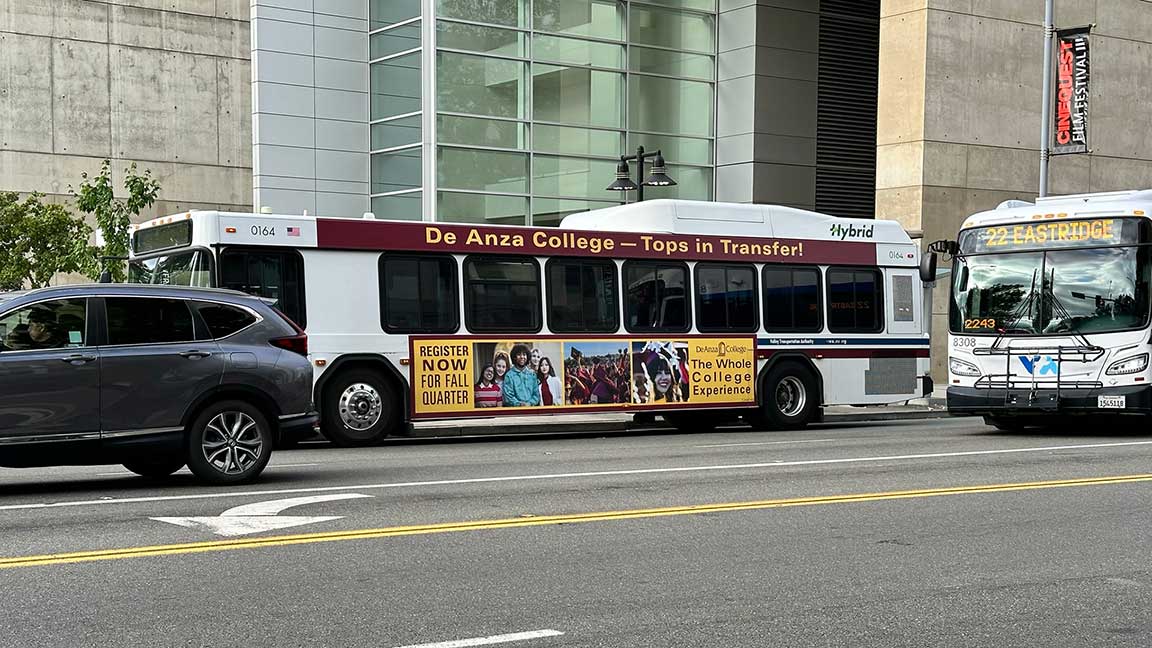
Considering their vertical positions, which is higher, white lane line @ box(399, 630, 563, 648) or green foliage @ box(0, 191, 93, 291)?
green foliage @ box(0, 191, 93, 291)

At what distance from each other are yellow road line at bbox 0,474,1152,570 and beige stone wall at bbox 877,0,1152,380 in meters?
19.5

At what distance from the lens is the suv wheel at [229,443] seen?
11555 millimetres

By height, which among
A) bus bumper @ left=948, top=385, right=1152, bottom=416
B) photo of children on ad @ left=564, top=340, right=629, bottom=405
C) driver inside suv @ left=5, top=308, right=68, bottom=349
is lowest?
bus bumper @ left=948, top=385, right=1152, bottom=416

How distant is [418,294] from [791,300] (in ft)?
20.9

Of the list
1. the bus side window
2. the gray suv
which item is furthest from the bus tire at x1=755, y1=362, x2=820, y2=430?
the gray suv

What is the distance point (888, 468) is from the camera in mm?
13758

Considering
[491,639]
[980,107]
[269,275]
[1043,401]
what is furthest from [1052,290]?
[491,639]

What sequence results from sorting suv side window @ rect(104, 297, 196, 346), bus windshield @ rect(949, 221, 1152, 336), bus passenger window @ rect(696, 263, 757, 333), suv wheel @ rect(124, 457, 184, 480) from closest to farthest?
suv side window @ rect(104, 297, 196, 346) → suv wheel @ rect(124, 457, 184, 480) → bus windshield @ rect(949, 221, 1152, 336) → bus passenger window @ rect(696, 263, 757, 333)

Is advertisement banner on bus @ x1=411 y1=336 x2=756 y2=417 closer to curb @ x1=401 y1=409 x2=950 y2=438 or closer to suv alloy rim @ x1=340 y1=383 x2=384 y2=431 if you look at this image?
suv alloy rim @ x1=340 y1=383 x2=384 y2=431

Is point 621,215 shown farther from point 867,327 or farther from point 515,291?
point 867,327

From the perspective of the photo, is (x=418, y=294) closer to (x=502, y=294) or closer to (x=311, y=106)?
(x=502, y=294)

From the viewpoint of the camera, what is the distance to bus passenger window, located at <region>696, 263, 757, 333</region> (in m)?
20.2

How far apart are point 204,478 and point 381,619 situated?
559 cm

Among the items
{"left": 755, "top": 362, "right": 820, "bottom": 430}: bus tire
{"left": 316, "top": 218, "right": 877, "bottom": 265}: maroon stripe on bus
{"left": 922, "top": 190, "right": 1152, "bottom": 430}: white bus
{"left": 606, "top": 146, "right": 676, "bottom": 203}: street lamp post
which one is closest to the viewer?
{"left": 316, "top": 218, "right": 877, "bottom": 265}: maroon stripe on bus
